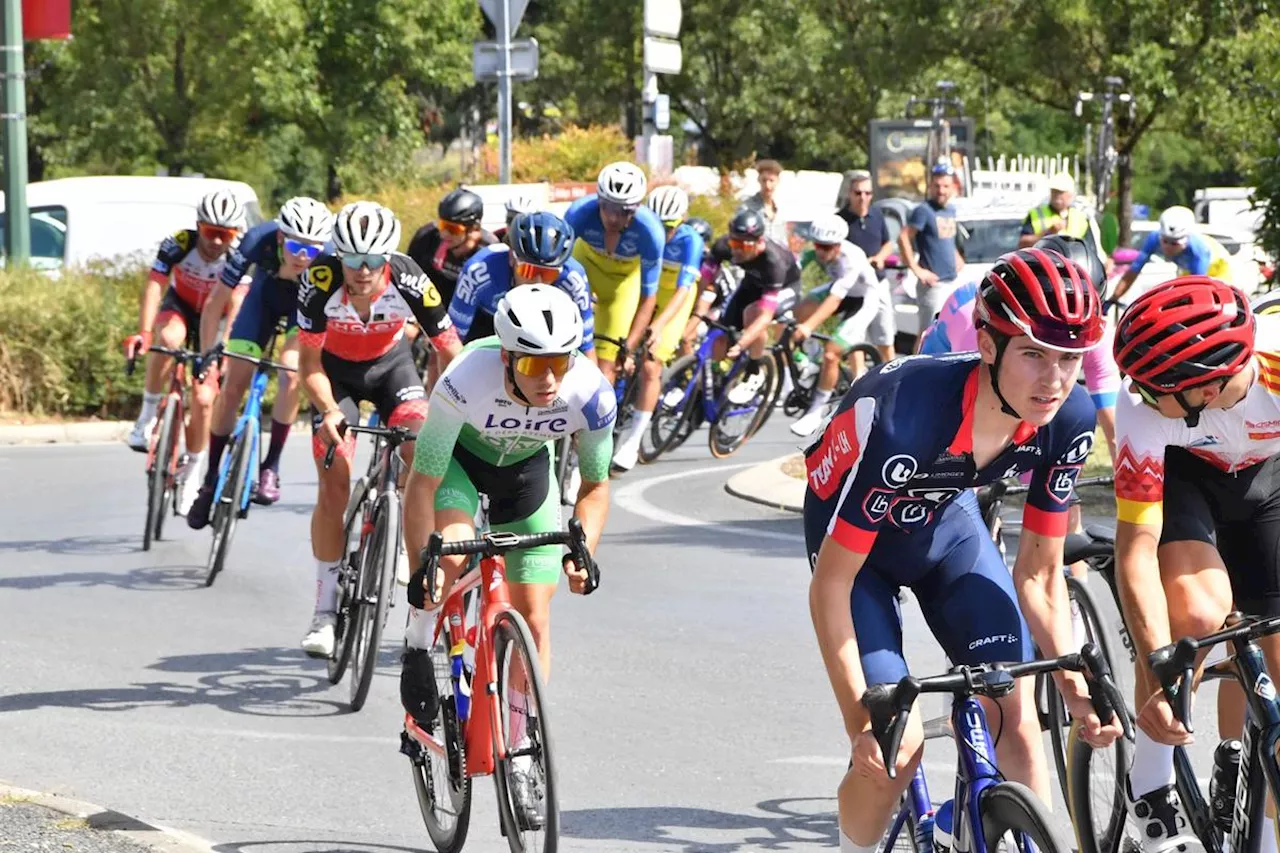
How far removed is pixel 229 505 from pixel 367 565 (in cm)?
275

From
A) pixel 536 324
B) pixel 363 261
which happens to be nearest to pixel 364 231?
pixel 363 261

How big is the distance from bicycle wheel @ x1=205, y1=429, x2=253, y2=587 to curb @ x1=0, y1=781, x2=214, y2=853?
167 inches

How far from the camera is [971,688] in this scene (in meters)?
4.20

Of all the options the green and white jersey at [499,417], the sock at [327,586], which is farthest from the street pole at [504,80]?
the green and white jersey at [499,417]

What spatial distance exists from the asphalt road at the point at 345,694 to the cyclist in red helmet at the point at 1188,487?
1.56 metres

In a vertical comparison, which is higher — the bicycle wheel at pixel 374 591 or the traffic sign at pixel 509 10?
the traffic sign at pixel 509 10

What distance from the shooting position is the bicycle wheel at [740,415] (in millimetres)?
16297

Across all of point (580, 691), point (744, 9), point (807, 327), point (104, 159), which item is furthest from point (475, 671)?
point (744, 9)

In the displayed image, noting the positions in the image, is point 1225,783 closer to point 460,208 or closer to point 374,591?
point 374,591

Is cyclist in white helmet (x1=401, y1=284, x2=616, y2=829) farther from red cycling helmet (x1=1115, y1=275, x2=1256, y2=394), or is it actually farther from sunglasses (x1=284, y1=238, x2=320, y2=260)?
sunglasses (x1=284, y1=238, x2=320, y2=260)

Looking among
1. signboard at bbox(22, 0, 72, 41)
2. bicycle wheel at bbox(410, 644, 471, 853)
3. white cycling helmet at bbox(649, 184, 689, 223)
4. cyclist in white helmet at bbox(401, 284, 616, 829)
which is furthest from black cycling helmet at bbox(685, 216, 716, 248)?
bicycle wheel at bbox(410, 644, 471, 853)

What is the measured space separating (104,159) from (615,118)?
1929 centimetres

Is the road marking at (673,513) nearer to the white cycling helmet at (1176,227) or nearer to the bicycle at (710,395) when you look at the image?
the bicycle at (710,395)

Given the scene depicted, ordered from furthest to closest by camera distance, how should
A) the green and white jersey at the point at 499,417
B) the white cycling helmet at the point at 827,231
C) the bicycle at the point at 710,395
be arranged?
the white cycling helmet at the point at 827,231
the bicycle at the point at 710,395
the green and white jersey at the point at 499,417
